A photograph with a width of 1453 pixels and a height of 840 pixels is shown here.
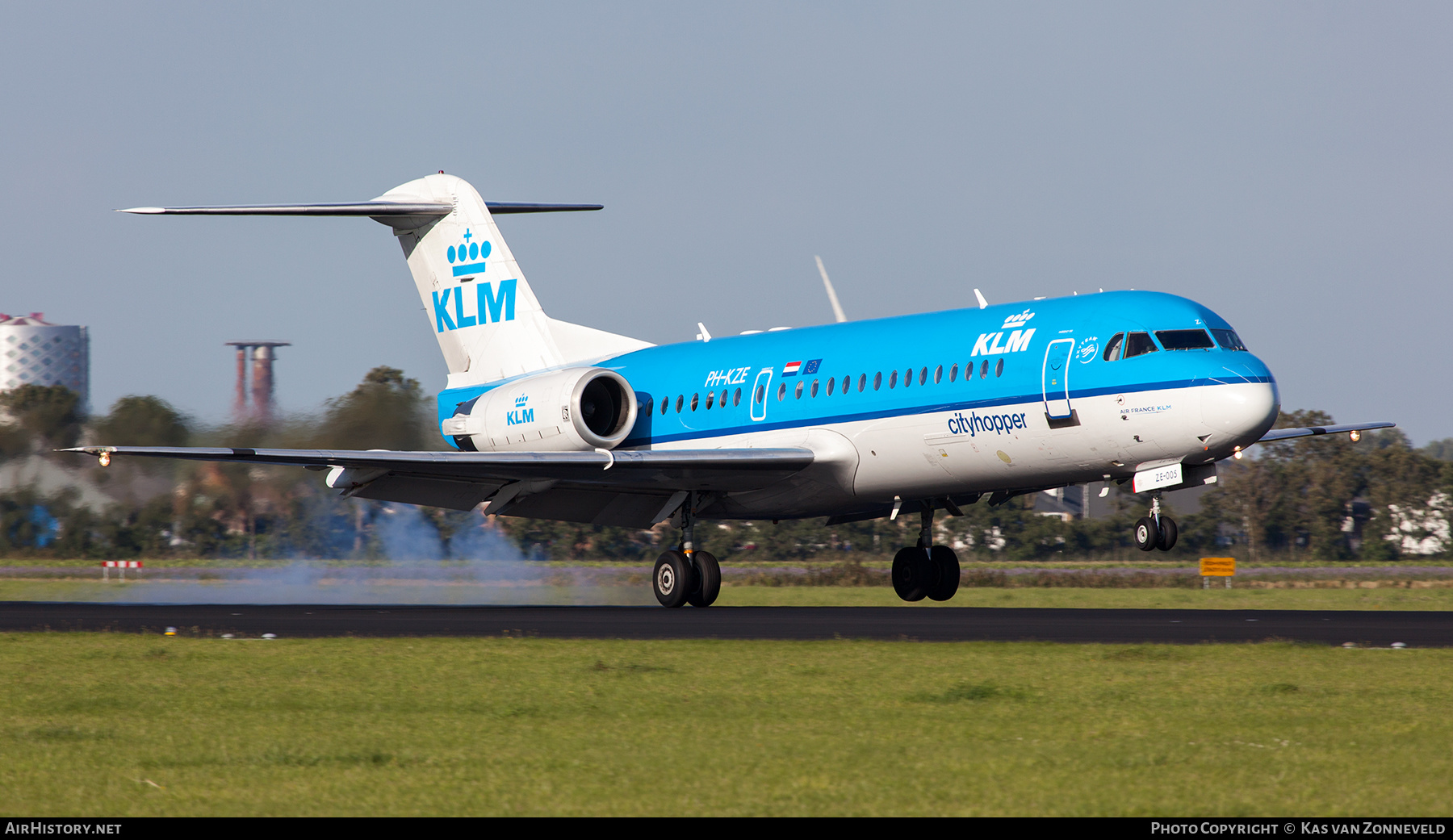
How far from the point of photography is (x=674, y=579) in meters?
25.1

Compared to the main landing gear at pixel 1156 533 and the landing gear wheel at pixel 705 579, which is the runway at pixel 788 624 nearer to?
the main landing gear at pixel 1156 533

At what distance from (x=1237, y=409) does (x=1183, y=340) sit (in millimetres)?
1363

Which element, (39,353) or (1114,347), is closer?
(1114,347)

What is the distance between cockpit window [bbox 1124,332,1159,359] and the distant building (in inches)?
2243

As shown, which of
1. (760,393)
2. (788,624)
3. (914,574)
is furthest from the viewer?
(914,574)

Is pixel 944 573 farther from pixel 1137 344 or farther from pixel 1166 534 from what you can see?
pixel 1137 344

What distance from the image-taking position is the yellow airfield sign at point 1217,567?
35531mm

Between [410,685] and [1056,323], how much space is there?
11.9 m

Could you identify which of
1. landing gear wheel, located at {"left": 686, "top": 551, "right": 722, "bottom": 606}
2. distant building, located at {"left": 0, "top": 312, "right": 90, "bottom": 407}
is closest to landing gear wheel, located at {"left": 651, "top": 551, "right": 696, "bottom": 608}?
landing gear wheel, located at {"left": 686, "top": 551, "right": 722, "bottom": 606}

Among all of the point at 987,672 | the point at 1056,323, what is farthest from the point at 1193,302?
the point at 987,672

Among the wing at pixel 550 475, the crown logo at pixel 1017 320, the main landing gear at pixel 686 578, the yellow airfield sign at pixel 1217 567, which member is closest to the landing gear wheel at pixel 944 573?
the wing at pixel 550 475

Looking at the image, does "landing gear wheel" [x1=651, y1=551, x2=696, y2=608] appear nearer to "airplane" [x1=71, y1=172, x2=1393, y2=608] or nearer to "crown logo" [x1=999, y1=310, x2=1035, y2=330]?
"airplane" [x1=71, y1=172, x2=1393, y2=608]

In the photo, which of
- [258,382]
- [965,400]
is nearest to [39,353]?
[258,382]

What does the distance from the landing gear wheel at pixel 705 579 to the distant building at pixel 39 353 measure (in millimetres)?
50303
